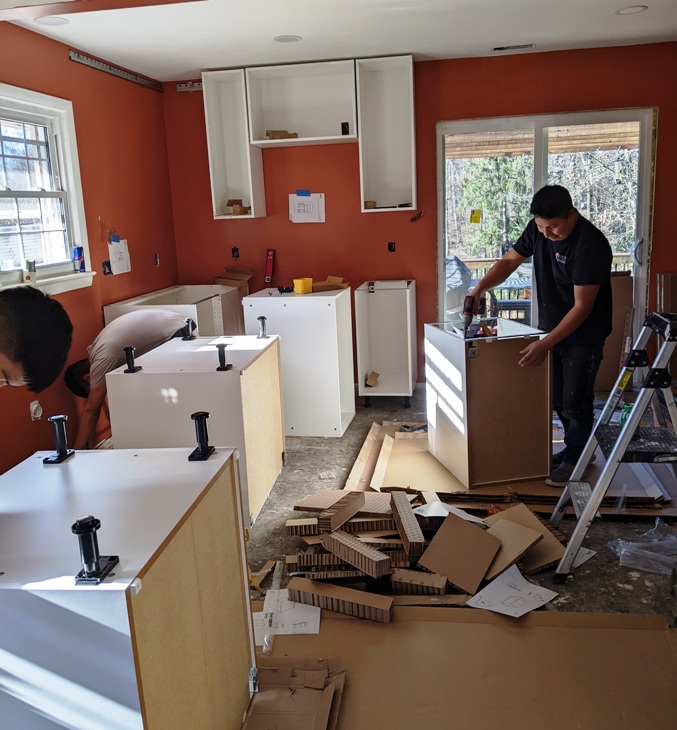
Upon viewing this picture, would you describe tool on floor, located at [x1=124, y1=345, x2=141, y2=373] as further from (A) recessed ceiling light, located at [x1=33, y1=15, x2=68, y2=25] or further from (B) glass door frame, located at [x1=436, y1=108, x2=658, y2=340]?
(B) glass door frame, located at [x1=436, y1=108, x2=658, y2=340]

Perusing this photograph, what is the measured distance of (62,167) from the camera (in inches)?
166

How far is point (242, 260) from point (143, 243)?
0.87 metres

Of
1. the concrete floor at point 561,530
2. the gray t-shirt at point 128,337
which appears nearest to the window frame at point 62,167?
the gray t-shirt at point 128,337

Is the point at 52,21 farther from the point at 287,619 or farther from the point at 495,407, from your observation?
the point at 287,619

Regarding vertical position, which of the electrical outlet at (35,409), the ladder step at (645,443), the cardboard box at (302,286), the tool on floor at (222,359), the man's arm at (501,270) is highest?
the man's arm at (501,270)

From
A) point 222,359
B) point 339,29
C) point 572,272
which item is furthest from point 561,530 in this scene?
point 339,29

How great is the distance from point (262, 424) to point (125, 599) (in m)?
2.18

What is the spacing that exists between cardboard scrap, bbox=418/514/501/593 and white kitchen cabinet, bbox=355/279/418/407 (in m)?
2.34

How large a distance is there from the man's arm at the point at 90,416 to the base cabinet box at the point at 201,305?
0.65m

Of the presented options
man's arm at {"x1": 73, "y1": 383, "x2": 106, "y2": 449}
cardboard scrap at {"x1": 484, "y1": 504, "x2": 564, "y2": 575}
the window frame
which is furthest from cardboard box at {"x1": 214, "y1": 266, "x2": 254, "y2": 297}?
cardboard scrap at {"x1": 484, "y1": 504, "x2": 564, "y2": 575}

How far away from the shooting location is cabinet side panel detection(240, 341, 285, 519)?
122 inches

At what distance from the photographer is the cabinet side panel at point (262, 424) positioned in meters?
3.11

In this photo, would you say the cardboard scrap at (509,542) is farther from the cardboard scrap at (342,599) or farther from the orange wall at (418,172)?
the orange wall at (418,172)

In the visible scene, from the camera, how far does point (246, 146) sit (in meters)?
5.34
